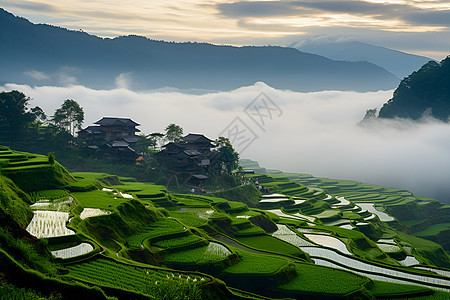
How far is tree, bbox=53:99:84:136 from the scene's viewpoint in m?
53.7

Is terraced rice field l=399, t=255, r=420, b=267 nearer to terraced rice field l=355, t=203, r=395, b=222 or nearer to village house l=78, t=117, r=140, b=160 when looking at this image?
terraced rice field l=355, t=203, r=395, b=222

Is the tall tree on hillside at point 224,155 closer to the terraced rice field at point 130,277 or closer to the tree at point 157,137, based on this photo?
the tree at point 157,137

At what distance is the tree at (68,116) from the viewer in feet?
176

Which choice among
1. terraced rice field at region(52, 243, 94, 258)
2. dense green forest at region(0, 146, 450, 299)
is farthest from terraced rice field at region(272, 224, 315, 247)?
terraced rice field at region(52, 243, 94, 258)

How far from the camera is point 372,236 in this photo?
4034 cm

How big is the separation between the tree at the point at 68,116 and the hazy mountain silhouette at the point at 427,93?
70522 mm

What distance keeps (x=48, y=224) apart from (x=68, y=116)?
3611 cm

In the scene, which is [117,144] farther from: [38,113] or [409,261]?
[409,261]

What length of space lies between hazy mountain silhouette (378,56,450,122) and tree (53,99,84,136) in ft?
231

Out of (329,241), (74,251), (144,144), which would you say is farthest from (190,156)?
(74,251)

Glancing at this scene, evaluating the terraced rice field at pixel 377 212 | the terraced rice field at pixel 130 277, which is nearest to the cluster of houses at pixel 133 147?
the terraced rice field at pixel 377 212

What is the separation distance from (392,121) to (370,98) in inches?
3747

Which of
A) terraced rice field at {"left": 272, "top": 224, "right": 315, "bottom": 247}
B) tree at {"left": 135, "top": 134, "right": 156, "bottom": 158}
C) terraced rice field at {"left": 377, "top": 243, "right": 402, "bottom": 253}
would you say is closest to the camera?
terraced rice field at {"left": 272, "top": 224, "right": 315, "bottom": 247}

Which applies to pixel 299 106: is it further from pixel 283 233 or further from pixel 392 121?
pixel 283 233
